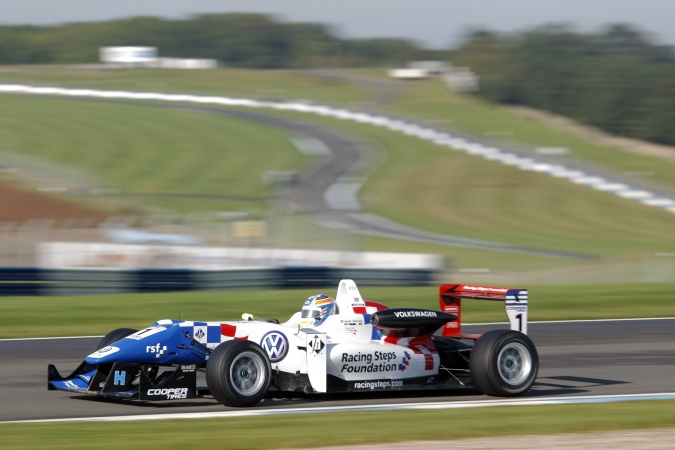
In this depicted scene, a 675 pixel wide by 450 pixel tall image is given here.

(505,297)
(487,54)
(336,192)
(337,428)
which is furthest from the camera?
(487,54)

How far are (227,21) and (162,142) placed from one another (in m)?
116

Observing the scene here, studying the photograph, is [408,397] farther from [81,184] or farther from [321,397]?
[81,184]

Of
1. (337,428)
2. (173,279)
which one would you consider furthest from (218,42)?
(337,428)

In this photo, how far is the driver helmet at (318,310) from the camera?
409 inches

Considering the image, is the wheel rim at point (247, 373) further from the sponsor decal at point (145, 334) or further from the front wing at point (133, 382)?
the sponsor decal at point (145, 334)

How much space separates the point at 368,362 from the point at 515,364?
1443mm

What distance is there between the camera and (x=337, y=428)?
838cm

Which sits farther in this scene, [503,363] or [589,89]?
[589,89]

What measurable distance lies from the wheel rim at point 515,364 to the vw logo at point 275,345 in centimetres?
209

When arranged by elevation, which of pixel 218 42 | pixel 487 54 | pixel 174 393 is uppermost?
pixel 218 42

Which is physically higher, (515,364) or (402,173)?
(402,173)

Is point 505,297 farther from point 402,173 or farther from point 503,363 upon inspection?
point 402,173

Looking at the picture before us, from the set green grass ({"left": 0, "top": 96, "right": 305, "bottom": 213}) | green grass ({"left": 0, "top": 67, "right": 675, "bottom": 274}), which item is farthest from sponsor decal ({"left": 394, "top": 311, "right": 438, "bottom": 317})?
green grass ({"left": 0, "top": 96, "right": 305, "bottom": 213})

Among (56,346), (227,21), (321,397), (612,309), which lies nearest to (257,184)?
(612,309)
